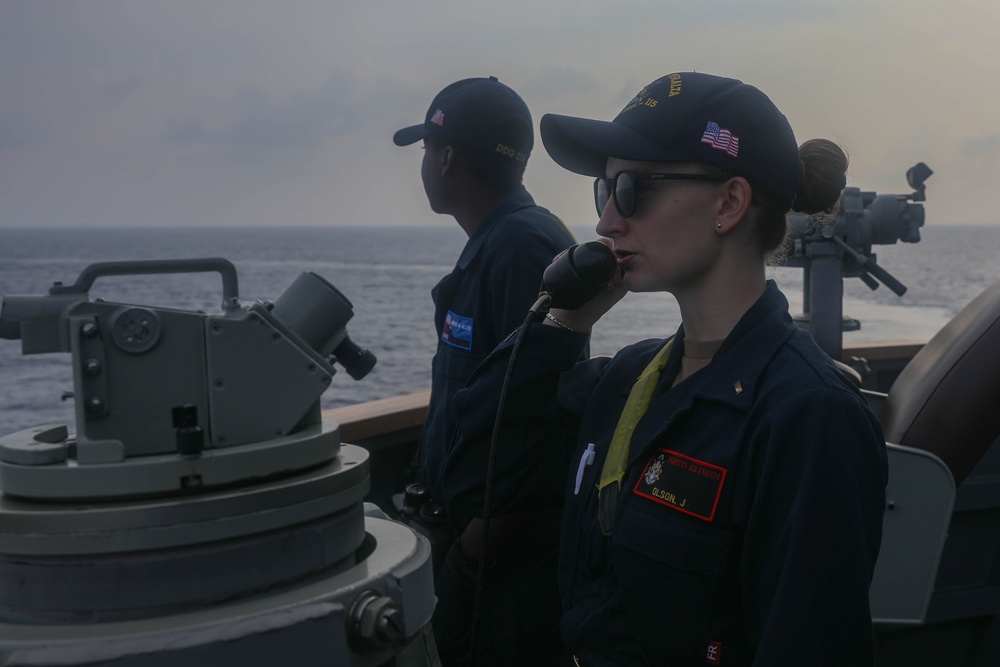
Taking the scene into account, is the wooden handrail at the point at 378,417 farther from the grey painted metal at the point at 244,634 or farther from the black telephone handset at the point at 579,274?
the grey painted metal at the point at 244,634

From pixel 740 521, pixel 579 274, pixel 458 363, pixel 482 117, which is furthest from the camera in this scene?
pixel 482 117

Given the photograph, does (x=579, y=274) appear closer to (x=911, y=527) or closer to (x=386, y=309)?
(x=911, y=527)

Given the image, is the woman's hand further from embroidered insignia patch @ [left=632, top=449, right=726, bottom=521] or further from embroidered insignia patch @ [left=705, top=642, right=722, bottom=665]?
embroidered insignia patch @ [left=705, top=642, right=722, bottom=665]

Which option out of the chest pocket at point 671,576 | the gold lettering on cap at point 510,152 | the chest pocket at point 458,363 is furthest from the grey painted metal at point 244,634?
the gold lettering on cap at point 510,152

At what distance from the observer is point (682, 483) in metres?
1.45

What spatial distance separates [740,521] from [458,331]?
127cm

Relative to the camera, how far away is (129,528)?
3.67 feet

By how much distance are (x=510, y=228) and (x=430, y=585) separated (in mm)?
1323

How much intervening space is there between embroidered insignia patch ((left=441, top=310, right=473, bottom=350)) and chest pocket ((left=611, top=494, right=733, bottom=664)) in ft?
3.59

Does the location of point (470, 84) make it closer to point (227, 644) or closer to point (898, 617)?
point (898, 617)

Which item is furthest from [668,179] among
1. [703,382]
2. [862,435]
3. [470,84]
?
[470,84]

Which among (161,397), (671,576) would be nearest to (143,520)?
(161,397)

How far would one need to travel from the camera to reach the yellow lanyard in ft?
5.24

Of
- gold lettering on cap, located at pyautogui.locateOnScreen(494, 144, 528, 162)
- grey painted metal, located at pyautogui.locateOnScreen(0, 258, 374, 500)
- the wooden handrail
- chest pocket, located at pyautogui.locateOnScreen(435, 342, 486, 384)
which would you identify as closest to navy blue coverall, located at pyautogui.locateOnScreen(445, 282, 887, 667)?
grey painted metal, located at pyautogui.locateOnScreen(0, 258, 374, 500)
